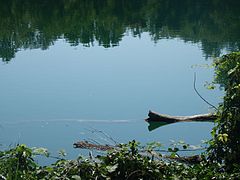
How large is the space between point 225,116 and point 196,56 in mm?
9501

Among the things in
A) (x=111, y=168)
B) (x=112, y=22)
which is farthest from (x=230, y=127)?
(x=112, y=22)

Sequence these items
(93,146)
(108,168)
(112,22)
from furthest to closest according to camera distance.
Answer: (112,22), (93,146), (108,168)

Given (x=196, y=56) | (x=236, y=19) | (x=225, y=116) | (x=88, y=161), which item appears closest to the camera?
(x=88, y=161)

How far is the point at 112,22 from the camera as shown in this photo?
711 inches

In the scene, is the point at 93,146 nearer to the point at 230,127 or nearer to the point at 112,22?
the point at 230,127

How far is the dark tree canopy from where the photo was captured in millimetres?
14379

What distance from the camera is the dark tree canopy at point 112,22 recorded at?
566 inches

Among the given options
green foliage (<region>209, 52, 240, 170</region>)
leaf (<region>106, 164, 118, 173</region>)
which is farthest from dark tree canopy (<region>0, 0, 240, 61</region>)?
leaf (<region>106, 164, 118, 173</region>)

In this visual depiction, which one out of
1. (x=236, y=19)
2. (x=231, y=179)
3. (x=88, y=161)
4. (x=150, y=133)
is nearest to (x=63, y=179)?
(x=88, y=161)

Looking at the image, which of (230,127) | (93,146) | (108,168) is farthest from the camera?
(93,146)

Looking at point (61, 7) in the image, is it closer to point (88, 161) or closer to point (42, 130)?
point (42, 130)

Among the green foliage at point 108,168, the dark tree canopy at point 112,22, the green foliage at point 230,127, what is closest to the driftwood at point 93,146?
the green foliage at point 230,127

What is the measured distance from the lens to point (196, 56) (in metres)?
12.4

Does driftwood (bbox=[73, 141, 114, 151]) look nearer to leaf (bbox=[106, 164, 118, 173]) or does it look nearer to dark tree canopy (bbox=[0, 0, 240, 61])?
leaf (bbox=[106, 164, 118, 173])
